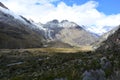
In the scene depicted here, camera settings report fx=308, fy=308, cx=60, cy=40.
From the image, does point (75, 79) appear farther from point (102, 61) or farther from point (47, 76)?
point (102, 61)

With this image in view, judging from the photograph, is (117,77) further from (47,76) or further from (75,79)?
(47,76)

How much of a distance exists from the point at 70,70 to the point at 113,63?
4759 mm

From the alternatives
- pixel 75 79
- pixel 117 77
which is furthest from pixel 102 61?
pixel 75 79

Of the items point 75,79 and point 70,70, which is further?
point 70,70

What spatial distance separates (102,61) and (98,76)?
3.13 m

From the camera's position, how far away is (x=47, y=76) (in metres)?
27.8

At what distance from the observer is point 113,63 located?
99.1 ft

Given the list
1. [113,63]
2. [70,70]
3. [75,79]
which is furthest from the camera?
[113,63]

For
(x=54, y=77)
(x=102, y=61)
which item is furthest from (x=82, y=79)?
(x=102, y=61)

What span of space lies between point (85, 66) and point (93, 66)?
74 cm

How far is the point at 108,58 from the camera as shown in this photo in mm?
31781

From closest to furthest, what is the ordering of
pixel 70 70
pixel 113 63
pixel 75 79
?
1. pixel 75 79
2. pixel 70 70
3. pixel 113 63

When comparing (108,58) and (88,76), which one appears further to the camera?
(108,58)

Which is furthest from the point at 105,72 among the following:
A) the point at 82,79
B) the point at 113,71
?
the point at 82,79
